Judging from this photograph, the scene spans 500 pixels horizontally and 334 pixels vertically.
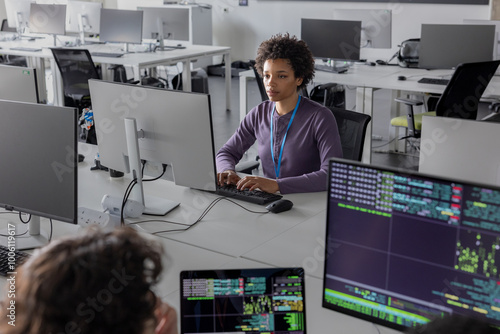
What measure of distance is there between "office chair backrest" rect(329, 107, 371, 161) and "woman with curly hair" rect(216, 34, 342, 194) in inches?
7.0

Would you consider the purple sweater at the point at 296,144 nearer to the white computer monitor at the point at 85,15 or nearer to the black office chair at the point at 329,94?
the black office chair at the point at 329,94

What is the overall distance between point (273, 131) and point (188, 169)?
25.2 inches

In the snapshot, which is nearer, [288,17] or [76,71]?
[76,71]

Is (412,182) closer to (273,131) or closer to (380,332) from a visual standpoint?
(380,332)

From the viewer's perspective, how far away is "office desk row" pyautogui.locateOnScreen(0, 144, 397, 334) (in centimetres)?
175

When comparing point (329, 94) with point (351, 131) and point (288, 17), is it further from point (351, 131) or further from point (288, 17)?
point (288, 17)

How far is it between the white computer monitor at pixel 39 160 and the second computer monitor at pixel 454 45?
3.97 meters

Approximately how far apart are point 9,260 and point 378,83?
358cm

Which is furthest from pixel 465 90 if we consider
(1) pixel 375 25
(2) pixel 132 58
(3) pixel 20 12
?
(3) pixel 20 12

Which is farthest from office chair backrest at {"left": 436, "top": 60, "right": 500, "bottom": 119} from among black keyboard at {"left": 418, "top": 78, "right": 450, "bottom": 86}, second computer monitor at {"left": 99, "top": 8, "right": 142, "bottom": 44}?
second computer monitor at {"left": 99, "top": 8, "right": 142, "bottom": 44}

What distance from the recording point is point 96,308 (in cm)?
82

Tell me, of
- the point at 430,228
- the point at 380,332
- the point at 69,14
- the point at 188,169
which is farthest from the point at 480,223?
the point at 69,14

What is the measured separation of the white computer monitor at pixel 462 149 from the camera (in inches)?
71.7

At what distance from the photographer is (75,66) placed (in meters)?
5.96
